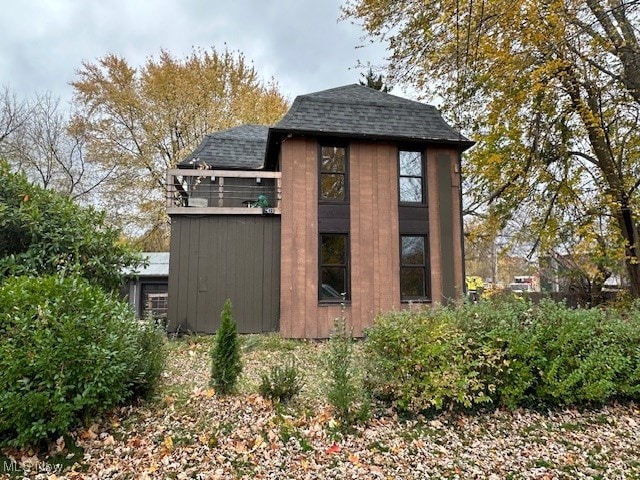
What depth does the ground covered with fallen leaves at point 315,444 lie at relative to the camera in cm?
314

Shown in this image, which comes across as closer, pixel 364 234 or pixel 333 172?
pixel 364 234

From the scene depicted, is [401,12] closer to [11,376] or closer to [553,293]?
[11,376]

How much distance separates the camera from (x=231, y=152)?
11383 millimetres

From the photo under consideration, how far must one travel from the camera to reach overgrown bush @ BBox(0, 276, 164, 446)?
9.66 ft

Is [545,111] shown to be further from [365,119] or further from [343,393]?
[343,393]

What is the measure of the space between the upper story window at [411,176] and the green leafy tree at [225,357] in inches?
229

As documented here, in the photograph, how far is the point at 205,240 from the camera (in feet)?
26.9

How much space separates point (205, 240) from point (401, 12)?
623cm

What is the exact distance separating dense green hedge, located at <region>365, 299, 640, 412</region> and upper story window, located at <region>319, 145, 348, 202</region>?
4.68m

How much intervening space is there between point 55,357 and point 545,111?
1100 centimetres

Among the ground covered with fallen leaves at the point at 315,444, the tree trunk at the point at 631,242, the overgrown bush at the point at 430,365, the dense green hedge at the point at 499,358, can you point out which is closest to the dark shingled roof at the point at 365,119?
the tree trunk at the point at 631,242

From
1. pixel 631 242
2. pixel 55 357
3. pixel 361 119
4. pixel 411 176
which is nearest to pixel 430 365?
pixel 55 357

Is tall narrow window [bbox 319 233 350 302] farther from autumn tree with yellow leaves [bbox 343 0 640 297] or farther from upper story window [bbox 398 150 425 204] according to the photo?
autumn tree with yellow leaves [bbox 343 0 640 297]

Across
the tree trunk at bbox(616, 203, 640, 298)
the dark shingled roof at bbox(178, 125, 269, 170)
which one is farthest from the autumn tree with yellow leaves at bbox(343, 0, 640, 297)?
the dark shingled roof at bbox(178, 125, 269, 170)
